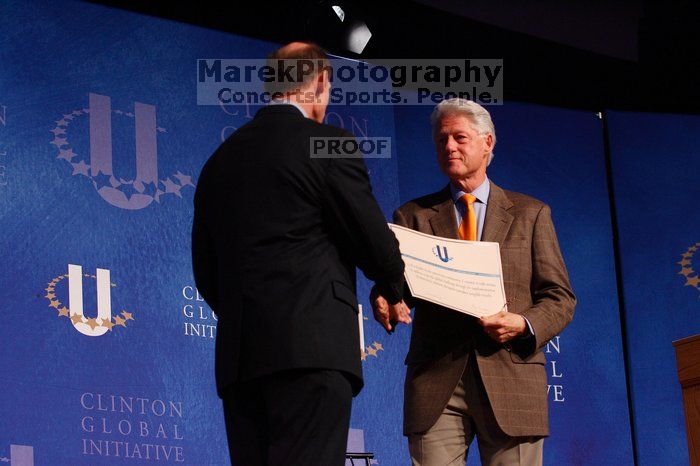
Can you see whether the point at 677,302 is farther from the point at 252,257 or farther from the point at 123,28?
the point at 252,257

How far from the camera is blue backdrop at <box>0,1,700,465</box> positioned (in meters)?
3.56

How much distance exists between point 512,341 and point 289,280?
0.87m

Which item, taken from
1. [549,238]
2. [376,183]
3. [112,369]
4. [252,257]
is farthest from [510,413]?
[376,183]

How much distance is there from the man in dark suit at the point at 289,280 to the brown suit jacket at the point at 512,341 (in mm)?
527

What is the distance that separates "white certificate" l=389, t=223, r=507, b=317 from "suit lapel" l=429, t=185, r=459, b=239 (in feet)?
0.34

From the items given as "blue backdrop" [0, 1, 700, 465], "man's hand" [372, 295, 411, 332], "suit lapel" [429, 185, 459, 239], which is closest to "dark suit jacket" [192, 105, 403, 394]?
"man's hand" [372, 295, 411, 332]

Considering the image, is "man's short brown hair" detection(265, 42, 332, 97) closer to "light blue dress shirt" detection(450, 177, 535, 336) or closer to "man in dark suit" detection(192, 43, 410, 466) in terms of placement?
"man in dark suit" detection(192, 43, 410, 466)

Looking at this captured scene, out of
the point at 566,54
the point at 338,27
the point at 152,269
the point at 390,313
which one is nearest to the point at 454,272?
the point at 390,313

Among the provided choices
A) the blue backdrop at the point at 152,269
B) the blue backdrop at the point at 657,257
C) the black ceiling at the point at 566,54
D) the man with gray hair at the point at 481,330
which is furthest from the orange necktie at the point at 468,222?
the blue backdrop at the point at 657,257

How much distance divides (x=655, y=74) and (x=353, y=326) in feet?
12.8

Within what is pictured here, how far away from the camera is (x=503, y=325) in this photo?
259 centimetres

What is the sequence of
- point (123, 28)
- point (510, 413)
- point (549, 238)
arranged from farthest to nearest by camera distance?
point (123, 28) < point (549, 238) < point (510, 413)

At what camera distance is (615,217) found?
5109 millimetres

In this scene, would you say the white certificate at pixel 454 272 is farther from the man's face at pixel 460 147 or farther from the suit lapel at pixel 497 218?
the man's face at pixel 460 147
